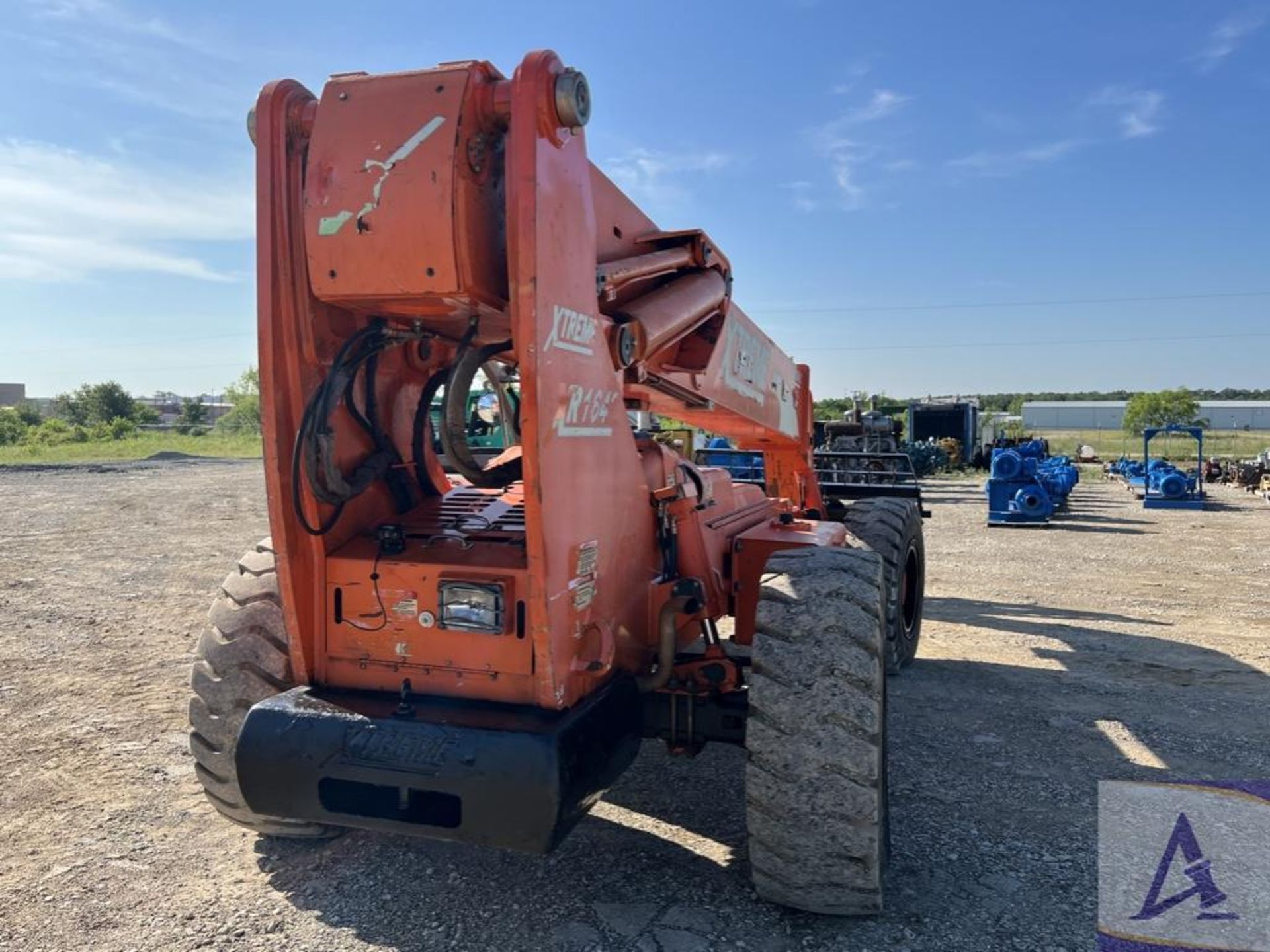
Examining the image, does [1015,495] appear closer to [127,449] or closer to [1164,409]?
[127,449]

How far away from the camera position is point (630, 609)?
3688 millimetres

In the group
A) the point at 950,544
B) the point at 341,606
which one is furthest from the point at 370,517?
the point at 950,544

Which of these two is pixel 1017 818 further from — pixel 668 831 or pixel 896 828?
pixel 668 831

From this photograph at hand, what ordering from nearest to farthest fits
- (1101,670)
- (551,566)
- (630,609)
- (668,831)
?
(551,566)
(630,609)
(668,831)
(1101,670)

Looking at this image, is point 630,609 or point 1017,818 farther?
point 1017,818

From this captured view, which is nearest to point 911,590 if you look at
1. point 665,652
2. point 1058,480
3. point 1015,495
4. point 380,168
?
point 665,652

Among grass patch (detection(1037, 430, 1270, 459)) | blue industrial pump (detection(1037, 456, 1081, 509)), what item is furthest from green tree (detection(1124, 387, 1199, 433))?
blue industrial pump (detection(1037, 456, 1081, 509))

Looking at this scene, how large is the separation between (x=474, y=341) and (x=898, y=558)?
3.97m

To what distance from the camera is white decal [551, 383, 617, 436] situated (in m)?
3.04

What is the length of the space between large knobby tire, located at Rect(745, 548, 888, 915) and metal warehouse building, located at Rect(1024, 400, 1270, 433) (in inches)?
3929

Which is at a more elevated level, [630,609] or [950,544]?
[630,609]

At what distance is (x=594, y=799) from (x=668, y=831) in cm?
94

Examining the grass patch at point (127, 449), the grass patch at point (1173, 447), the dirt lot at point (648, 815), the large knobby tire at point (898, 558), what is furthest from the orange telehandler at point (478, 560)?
the grass patch at point (1173, 447)

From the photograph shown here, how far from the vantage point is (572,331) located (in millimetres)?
3094
